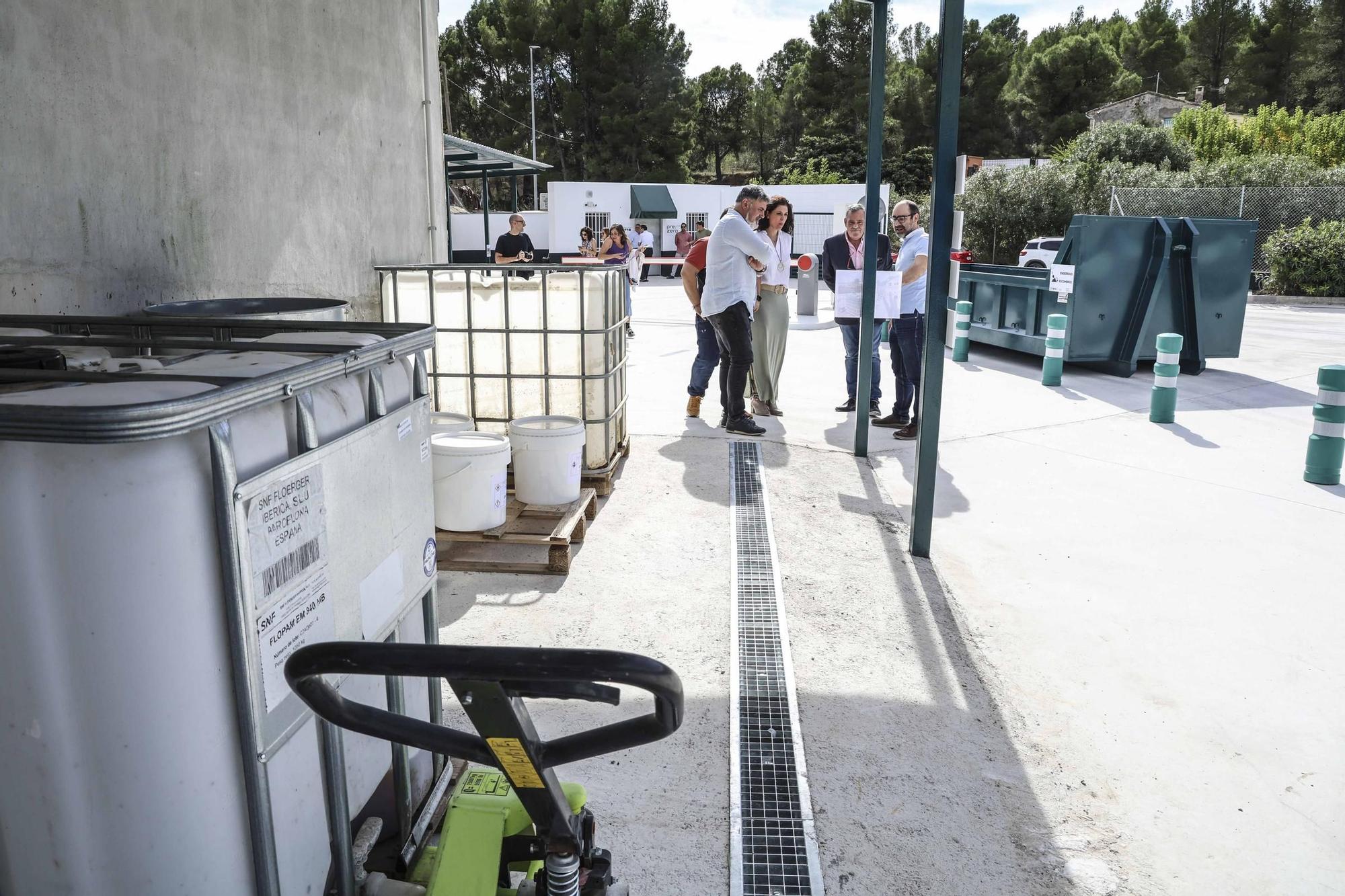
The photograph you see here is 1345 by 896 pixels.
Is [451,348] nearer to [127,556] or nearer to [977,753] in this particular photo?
[977,753]

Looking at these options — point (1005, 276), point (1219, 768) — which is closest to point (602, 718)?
point (1219, 768)

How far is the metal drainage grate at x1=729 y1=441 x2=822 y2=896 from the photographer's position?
2.57m

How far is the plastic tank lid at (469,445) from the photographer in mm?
4512

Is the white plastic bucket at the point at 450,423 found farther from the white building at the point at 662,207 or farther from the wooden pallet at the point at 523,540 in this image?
the white building at the point at 662,207

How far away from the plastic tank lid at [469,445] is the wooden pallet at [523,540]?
420mm

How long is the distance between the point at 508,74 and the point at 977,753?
55646 mm

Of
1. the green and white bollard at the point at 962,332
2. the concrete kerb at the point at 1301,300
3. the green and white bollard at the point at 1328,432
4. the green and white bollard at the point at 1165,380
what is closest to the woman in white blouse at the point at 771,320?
the green and white bollard at the point at 1165,380

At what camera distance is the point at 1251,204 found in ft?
75.3

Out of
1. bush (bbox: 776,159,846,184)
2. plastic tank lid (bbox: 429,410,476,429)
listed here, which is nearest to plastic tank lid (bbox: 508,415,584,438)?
plastic tank lid (bbox: 429,410,476,429)

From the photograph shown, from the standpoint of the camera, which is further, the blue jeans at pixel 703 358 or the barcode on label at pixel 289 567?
the blue jeans at pixel 703 358

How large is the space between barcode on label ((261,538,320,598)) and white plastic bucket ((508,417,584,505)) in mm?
3290

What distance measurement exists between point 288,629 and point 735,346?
5826mm

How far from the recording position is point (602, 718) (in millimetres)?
3322

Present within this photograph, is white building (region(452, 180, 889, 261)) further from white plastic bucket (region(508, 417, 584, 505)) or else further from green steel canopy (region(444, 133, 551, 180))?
white plastic bucket (region(508, 417, 584, 505))
